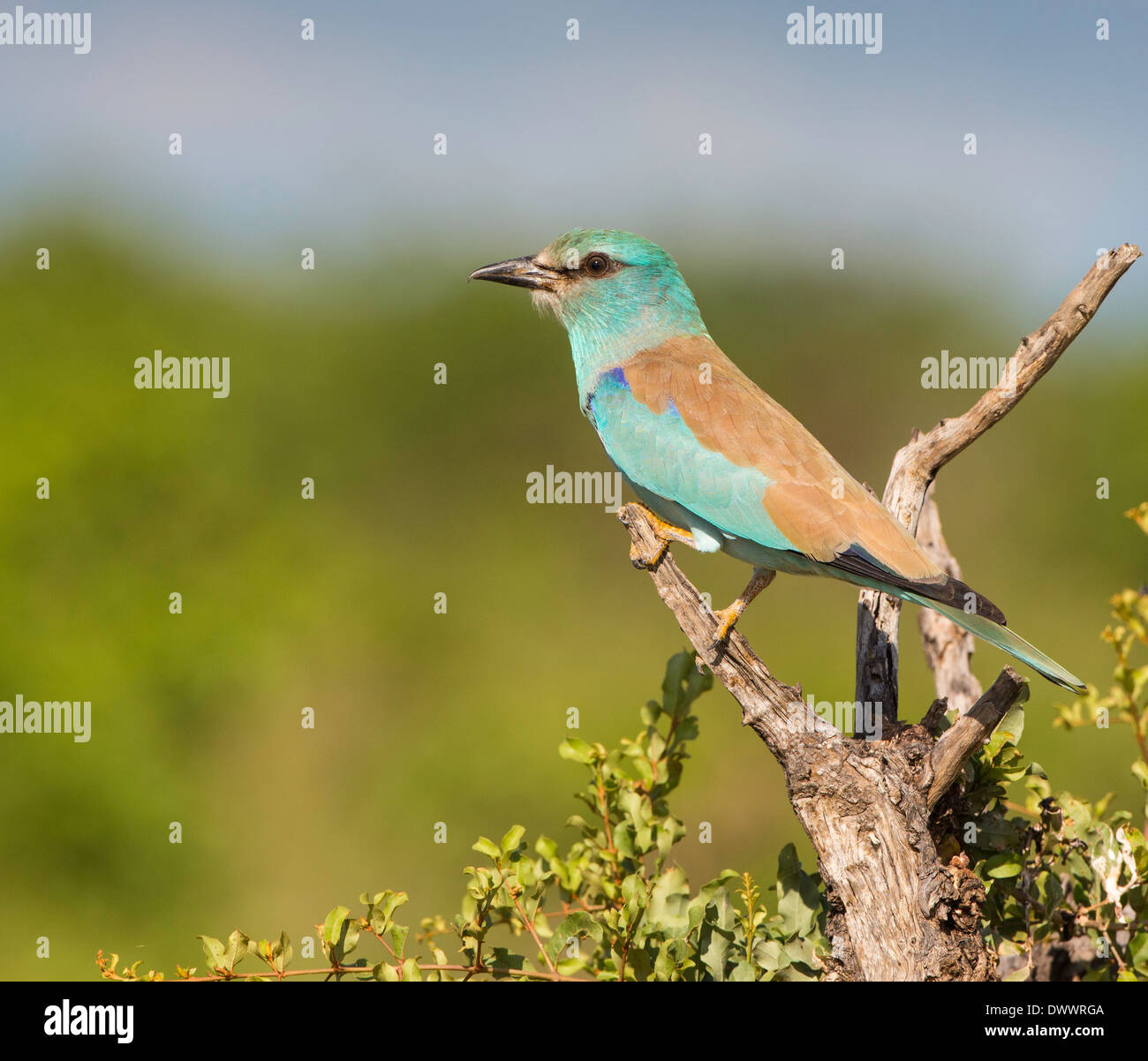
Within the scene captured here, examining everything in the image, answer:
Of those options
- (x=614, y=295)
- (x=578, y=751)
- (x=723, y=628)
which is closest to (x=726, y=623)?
(x=723, y=628)

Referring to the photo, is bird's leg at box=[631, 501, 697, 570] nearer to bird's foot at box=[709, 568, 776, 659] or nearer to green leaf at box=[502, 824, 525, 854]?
bird's foot at box=[709, 568, 776, 659]

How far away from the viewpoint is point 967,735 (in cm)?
332

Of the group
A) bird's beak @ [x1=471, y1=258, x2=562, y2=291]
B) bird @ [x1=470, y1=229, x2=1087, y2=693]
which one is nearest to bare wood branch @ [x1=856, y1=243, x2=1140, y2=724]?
bird @ [x1=470, y1=229, x2=1087, y2=693]

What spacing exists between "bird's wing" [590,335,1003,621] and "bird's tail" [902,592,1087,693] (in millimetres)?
43

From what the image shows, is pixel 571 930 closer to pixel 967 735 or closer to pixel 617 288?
pixel 967 735

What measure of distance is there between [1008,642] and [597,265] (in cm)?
276

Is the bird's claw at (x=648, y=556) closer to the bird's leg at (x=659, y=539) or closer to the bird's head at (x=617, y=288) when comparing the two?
the bird's leg at (x=659, y=539)

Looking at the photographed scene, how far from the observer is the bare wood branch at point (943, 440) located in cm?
412

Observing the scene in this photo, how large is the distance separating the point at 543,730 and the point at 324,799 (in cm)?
197

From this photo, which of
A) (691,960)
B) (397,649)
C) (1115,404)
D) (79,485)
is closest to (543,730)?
(397,649)

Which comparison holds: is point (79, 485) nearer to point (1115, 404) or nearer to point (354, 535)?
point (354, 535)

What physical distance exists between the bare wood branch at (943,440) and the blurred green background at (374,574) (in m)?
4.81

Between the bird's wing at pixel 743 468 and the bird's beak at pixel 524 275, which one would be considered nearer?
the bird's wing at pixel 743 468

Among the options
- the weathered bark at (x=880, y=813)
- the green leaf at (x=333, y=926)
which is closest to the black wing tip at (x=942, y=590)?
the weathered bark at (x=880, y=813)
